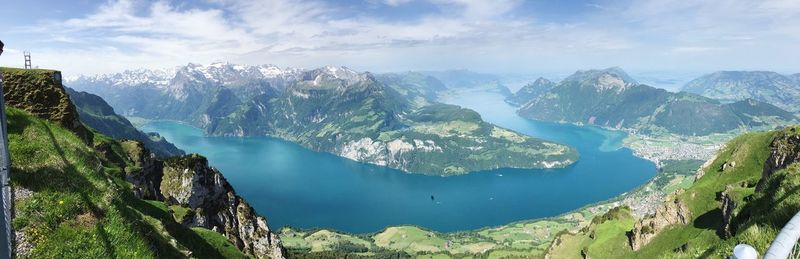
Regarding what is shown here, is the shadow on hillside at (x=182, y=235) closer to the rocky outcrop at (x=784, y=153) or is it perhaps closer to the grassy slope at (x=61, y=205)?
the grassy slope at (x=61, y=205)

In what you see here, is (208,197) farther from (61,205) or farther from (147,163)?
(61,205)

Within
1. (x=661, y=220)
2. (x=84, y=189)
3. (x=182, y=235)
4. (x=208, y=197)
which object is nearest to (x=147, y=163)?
(x=208, y=197)

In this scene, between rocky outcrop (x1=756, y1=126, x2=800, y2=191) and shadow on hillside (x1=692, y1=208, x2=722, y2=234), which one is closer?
shadow on hillside (x1=692, y1=208, x2=722, y2=234)

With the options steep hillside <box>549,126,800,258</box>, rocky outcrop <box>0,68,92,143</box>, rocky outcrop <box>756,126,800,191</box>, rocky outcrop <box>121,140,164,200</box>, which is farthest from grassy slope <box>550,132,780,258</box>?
rocky outcrop <box>121,140,164,200</box>

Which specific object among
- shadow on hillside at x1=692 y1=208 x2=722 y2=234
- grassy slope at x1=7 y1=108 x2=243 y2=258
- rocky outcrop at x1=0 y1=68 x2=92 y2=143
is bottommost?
shadow on hillside at x1=692 y1=208 x2=722 y2=234

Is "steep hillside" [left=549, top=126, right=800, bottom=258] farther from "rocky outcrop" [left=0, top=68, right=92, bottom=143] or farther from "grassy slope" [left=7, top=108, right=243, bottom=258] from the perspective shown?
"rocky outcrop" [left=0, top=68, right=92, bottom=143]

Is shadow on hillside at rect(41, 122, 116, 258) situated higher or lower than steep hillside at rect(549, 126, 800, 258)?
higher

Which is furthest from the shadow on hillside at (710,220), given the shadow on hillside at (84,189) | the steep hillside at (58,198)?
the shadow on hillside at (84,189)
